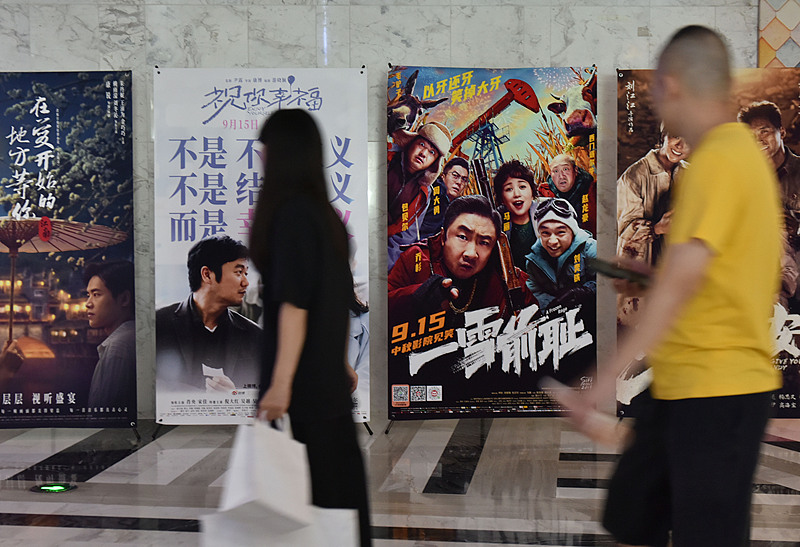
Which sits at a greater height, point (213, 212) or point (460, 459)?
point (213, 212)

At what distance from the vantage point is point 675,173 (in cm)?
441

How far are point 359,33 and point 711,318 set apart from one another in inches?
148

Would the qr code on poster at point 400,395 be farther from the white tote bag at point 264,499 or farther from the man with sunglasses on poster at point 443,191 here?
the white tote bag at point 264,499

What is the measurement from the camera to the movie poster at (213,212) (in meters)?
4.30

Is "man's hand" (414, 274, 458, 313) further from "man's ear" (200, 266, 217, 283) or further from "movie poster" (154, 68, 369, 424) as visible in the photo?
"man's ear" (200, 266, 217, 283)

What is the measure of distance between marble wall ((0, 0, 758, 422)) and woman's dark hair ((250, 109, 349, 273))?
3.02 meters

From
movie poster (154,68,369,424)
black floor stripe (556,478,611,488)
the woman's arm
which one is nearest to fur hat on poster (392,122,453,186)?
movie poster (154,68,369,424)

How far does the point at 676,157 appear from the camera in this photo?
440 cm

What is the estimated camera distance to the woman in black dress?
5.91ft

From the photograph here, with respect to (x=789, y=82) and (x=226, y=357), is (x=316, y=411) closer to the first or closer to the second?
(x=226, y=357)

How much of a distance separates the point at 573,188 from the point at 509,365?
3.37 ft

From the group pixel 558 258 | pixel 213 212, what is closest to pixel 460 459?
pixel 558 258

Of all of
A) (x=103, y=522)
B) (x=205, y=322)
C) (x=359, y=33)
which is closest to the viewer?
(x=103, y=522)

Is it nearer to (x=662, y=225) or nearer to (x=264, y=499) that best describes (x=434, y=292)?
(x=662, y=225)
